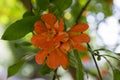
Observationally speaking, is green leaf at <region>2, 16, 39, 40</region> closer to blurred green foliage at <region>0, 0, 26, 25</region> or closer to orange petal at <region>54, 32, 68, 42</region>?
orange petal at <region>54, 32, 68, 42</region>

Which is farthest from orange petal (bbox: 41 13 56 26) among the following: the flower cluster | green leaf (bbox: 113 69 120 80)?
green leaf (bbox: 113 69 120 80)

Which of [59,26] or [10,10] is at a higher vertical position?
[10,10]

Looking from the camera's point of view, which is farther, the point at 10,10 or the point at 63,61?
the point at 10,10

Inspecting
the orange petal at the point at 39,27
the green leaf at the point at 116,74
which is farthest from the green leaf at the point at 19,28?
the green leaf at the point at 116,74

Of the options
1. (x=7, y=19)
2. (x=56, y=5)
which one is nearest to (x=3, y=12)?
(x=7, y=19)

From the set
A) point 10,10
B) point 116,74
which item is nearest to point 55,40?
point 116,74

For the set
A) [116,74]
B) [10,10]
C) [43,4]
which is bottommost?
[116,74]

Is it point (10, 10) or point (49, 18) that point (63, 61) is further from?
point (10, 10)
